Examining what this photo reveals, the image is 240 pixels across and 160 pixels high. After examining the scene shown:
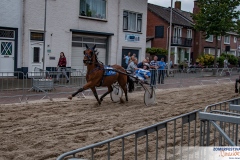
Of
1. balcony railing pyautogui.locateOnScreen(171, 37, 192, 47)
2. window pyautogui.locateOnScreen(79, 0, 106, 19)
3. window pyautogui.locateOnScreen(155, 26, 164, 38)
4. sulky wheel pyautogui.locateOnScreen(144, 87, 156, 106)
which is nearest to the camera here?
sulky wheel pyautogui.locateOnScreen(144, 87, 156, 106)

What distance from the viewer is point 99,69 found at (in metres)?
11.1

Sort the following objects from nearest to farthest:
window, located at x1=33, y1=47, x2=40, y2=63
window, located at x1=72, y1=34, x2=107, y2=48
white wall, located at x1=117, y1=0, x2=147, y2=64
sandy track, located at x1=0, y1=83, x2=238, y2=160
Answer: sandy track, located at x1=0, y1=83, x2=238, y2=160, window, located at x1=33, y1=47, x2=40, y2=63, window, located at x1=72, y1=34, x2=107, y2=48, white wall, located at x1=117, y1=0, x2=147, y2=64

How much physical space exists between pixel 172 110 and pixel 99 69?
2759 millimetres

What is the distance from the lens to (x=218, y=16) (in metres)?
31.8

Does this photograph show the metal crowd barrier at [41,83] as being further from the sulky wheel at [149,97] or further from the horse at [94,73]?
the sulky wheel at [149,97]

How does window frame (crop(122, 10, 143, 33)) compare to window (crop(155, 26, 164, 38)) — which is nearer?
window frame (crop(122, 10, 143, 33))

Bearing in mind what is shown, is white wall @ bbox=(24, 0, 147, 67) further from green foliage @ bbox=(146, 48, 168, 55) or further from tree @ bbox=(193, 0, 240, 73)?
green foliage @ bbox=(146, 48, 168, 55)

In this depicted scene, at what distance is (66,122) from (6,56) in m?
12.0

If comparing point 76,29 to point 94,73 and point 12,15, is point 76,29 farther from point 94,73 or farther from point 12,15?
point 94,73

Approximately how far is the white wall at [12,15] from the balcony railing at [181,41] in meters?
26.4

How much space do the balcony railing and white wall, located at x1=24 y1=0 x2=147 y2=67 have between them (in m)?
16.4

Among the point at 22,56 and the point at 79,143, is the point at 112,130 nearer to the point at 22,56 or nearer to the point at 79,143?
the point at 79,143

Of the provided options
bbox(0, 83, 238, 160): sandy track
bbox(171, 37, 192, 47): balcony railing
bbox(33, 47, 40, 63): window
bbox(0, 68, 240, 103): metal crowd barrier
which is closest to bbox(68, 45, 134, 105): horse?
bbox(0, 83, 238, 160): sandy track

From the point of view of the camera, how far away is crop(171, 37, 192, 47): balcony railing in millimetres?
43066
